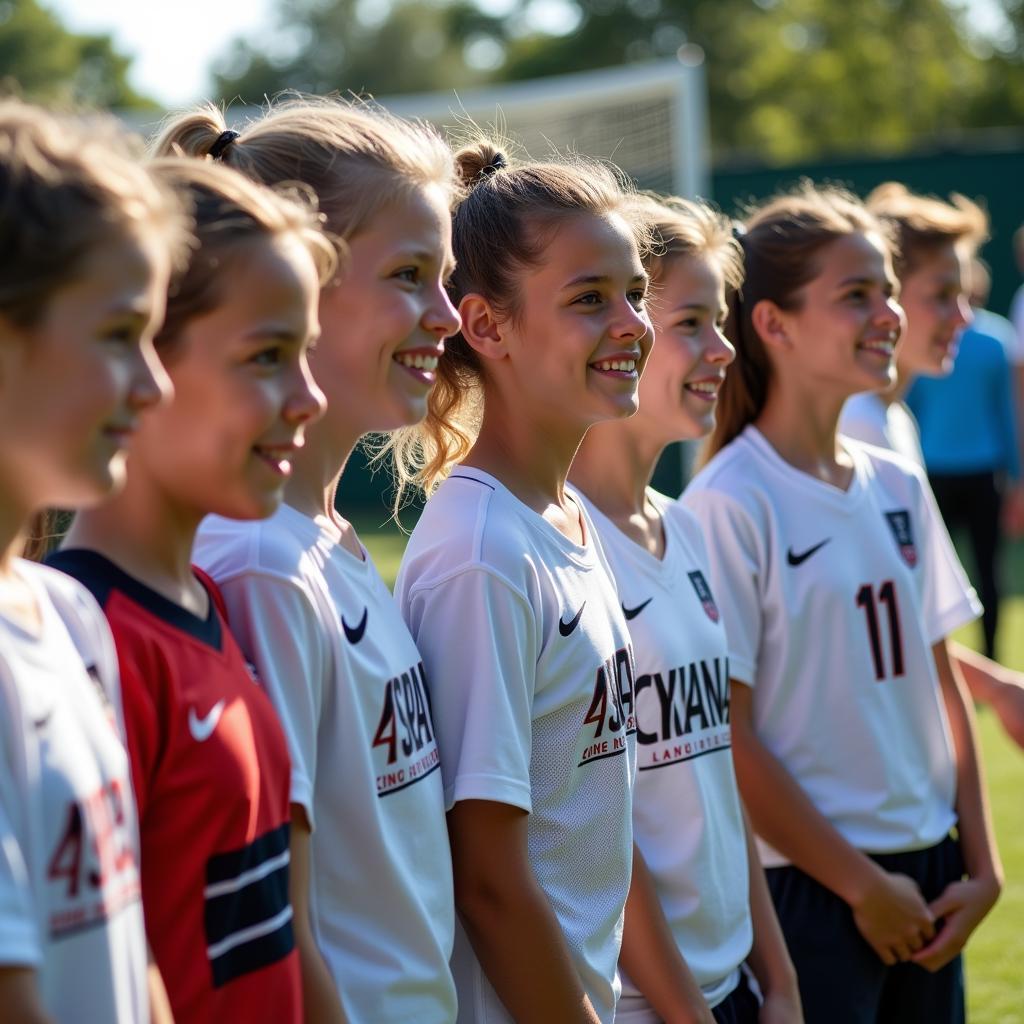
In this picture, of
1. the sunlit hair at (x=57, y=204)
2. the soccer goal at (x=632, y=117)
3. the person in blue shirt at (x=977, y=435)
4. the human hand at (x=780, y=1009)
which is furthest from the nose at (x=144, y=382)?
the soccer goal at (x=632, y=117)

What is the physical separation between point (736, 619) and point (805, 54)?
157ft

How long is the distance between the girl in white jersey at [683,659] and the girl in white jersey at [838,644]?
279mm

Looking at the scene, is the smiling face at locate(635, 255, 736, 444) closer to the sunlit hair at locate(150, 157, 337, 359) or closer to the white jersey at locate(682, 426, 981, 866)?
the white jersey at locate(682, 426, 981, 866)

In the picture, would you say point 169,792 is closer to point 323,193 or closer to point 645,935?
point 323,193

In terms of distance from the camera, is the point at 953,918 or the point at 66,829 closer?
the point at 66,829

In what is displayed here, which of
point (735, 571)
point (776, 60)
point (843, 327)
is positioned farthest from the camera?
point (776, 60)

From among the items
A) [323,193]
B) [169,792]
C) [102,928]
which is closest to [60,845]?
[102,928]

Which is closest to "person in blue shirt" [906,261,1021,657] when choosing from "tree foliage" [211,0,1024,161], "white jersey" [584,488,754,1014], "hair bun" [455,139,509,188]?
"white jersey" [584,488,754,1014]

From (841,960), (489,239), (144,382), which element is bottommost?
(841,960)

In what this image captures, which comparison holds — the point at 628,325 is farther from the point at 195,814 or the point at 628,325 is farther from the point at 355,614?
the point at 195,814

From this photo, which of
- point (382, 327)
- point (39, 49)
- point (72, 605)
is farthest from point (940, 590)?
point (39, 49)

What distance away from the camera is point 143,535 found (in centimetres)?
163

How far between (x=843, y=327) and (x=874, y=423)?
0.84 m

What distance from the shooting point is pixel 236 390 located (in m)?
1.63
